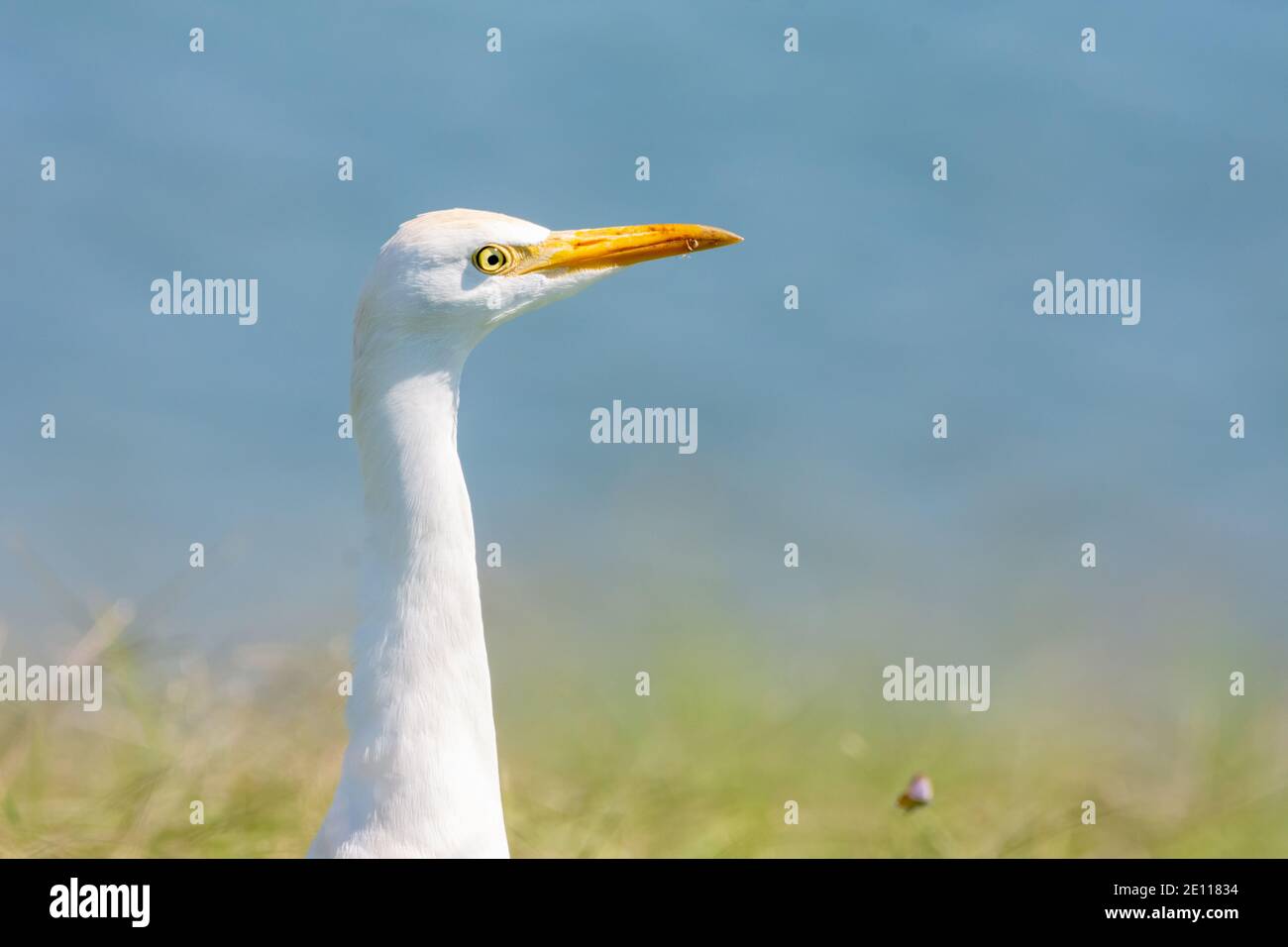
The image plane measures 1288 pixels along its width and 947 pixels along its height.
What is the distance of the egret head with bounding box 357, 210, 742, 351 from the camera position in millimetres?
5355

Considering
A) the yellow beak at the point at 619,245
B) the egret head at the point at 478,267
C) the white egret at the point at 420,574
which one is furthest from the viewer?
the yellow beak at the point at 619,245

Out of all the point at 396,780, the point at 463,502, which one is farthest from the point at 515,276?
the point at 396,780

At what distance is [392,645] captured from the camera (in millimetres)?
5160

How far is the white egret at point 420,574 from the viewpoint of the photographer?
201 inches

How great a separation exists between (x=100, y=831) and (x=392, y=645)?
3.26 metres

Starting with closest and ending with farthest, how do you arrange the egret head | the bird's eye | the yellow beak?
1. the egret head
2. the bird's eye
3. the yellow beak

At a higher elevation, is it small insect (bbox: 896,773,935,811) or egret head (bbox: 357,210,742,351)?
egret head (bbox: 357,210,742,351)

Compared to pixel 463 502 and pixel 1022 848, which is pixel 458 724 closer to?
pixel 463 502

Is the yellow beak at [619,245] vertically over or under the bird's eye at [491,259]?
over

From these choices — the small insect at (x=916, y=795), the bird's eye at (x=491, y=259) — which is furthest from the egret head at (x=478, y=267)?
the small insect at (x=916, y=795)

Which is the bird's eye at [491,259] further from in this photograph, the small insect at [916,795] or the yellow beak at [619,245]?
the small insect at [916,795]

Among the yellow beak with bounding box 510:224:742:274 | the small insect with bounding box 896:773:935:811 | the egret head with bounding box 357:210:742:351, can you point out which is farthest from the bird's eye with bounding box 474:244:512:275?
the small insect with bounding box 896:773:935:811

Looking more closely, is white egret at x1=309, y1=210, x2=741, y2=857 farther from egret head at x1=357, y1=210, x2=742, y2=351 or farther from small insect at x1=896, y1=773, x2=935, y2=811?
small insect at x1=896, y1=773, x2=935, y2=811

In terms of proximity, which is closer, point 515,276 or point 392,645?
point 392,645
